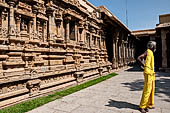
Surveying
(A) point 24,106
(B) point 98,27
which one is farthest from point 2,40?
(B) point 98,27

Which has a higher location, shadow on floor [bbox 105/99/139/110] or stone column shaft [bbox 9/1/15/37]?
stone column shaft [bbox 9/1/15/37]

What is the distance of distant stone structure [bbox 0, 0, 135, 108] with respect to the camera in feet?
13.7

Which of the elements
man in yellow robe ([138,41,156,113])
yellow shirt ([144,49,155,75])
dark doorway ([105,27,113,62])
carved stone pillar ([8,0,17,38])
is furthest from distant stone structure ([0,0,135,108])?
dark doorway ([105,27,113,62])

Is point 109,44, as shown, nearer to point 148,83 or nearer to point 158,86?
point 158,86

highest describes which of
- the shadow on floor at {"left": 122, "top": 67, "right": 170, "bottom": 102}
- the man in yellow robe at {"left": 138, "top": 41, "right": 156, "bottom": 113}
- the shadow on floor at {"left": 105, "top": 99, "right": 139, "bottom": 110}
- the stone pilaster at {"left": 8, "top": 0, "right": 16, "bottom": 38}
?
the stone pilaster at {"left": 8, "top": 0, "right": 16, "bottom": 38}

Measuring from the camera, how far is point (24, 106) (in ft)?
12.5

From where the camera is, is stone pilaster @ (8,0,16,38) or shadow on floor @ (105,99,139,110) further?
stone pilaster @ (8,0,16,38)

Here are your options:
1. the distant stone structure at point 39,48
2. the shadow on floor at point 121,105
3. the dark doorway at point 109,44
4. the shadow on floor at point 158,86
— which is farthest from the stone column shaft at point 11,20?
the dark doorway at point 109,44

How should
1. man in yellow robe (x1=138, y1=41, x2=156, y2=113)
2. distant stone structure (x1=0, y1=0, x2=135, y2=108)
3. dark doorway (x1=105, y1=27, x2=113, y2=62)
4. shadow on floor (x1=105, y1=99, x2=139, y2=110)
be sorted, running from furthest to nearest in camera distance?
1. dark doorway (x1=105, y1=27, x2=113, y2=62)
2. distant stone structure (x1=0, y1=0, x2=135, y2=108)
3. shadow on floor (x1=105, y1=99, x2=139, y2=110)
4. man in yellow robe (x1=138, y1=41, x2=156, y2=113)

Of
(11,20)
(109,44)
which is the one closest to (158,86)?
(11,20)

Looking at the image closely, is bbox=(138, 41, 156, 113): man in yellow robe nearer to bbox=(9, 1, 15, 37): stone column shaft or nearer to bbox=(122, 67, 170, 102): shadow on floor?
bbox=(122, 67, 170, 102): shadow on floor

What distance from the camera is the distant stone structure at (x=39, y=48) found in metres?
4.19

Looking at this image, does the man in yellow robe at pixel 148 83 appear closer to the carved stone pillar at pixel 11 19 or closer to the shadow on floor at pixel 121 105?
the shadow on floor at pixel 121 105

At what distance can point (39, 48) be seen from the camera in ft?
17.1
